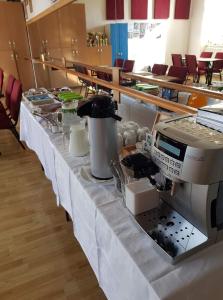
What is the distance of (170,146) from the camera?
1.69 ft

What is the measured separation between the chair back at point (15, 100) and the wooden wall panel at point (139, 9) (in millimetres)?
4570

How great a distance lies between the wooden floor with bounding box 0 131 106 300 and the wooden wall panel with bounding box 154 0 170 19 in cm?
585

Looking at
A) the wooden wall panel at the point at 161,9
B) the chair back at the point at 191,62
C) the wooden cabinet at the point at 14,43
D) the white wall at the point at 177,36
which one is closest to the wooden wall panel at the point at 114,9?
the wooden wall panel at the point at 161,9

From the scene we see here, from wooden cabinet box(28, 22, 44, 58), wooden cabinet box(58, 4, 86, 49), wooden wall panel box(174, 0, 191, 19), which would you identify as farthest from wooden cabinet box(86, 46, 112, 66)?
wooden wall panel box(174, 0, 191, 19)

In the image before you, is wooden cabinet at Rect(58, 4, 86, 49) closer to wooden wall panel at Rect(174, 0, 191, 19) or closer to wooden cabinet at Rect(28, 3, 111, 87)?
wooden cabinet at Rect(28, 3, 111, 87)

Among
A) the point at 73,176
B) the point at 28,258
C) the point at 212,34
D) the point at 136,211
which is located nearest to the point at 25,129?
the point at 28,258

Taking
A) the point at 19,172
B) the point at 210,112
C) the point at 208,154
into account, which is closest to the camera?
the point at 208,154

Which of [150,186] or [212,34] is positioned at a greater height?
[212,34]

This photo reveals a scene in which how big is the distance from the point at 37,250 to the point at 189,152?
45.2 inches

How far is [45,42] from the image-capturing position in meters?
4.89

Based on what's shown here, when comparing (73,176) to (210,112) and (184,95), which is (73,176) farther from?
(184,95)

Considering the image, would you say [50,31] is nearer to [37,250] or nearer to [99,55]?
[99,55]

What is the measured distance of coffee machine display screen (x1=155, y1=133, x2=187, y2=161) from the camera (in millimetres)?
485

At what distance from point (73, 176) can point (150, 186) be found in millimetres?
389
